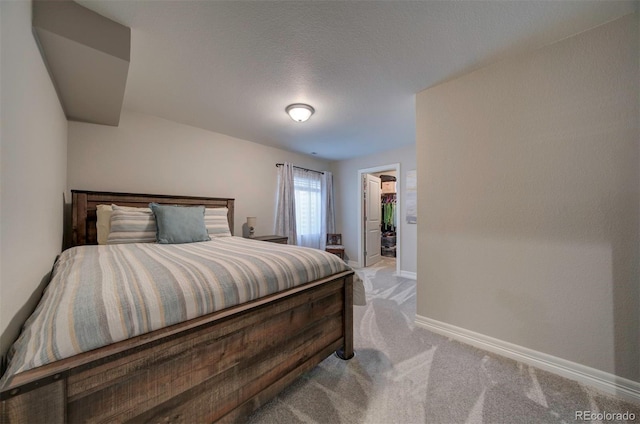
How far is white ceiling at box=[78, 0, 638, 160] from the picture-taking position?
134 centimetres

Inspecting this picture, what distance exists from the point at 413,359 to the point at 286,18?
2476 mm

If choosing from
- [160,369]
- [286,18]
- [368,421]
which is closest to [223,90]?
[286,18]

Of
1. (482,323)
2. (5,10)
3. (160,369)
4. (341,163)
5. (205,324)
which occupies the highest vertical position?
(341,163)

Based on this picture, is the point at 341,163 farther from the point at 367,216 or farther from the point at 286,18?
the point at 286,18

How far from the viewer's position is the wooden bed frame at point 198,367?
0.67 metres

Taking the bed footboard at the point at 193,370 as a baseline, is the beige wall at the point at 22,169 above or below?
above

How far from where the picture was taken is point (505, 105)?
179 centimetres

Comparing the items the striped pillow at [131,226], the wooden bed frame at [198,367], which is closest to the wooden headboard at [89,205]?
the striped pillow at [131,226]

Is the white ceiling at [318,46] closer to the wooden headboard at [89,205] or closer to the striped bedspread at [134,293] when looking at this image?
the wooden headboard at [89,205]

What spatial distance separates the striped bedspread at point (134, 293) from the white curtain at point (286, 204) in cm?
255

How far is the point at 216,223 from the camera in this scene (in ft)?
8.98

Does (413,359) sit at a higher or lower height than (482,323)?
lower

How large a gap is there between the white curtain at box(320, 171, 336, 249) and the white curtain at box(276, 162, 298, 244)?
78cm

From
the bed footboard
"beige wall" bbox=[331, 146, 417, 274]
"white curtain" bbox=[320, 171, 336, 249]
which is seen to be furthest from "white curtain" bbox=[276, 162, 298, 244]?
the bed footboard
